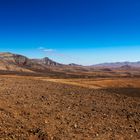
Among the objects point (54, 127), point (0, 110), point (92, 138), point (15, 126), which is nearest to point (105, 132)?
point (92, 138)

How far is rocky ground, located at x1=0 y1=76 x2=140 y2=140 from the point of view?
10898 millimetres

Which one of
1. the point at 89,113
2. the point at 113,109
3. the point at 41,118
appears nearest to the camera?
the point at 41,118

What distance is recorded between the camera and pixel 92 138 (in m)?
10.9

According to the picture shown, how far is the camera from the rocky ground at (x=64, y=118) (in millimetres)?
10898

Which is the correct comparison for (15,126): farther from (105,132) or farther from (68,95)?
(68,95)

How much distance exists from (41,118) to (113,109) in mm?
4829

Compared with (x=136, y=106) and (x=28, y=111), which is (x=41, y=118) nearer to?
(x=28, y=111)

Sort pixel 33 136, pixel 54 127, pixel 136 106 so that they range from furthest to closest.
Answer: pixel 136 106 < pixel 54 127 < pixel 33 136

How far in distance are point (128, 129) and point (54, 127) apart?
3.37 m

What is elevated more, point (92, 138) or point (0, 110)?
point (0, 110)

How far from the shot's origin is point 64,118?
12906 mm

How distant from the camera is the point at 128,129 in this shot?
12.3 m

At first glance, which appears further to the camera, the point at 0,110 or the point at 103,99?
the point at 103,99

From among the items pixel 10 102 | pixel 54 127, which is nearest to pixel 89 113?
pixel 54 127
